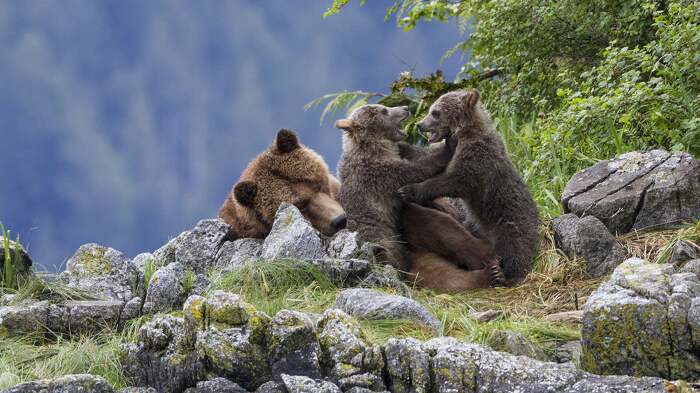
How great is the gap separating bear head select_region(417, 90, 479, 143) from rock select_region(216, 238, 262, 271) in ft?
6.27

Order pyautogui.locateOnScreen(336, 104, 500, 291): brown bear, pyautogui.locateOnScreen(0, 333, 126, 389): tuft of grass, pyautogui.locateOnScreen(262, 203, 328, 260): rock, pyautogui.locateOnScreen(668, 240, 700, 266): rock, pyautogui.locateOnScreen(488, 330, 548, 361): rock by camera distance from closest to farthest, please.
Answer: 1. pyautogui.locateOnScreen(488, 330, 548, 361): rock
2. pyautogui.locateOnScreen(0, 333, 126, 389): tuft of grass
3. pyautogui.locateOnScreen(668, 240, 700, 266): rock
4. pyautogui.locateOnScreen(262, 203, 328, 260): rock
5. pyautogui.locateOnScreen(336, 104, 500, 291): brown bear

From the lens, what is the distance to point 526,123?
46.9ft

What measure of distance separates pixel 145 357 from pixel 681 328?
2.95 meters

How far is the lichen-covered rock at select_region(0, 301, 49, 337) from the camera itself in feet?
23.8

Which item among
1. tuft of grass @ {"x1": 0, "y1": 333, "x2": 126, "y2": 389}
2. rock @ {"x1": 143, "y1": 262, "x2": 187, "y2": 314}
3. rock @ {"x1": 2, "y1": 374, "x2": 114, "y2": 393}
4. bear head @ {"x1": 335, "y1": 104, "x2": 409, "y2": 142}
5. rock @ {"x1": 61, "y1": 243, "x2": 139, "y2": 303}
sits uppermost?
bear head @ {"x1": 335, "y1": 104, "x2": 409, "y2": 142}

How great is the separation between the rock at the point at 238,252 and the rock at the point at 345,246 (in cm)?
64

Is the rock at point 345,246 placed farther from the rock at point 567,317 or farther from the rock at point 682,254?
the rock at point 682,254

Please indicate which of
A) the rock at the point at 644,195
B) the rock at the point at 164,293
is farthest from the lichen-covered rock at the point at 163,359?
the rock at the point at 644,195

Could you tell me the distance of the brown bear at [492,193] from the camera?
9125mm

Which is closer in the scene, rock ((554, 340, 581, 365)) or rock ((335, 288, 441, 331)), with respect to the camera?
rock ((554, 340, 581, 365))

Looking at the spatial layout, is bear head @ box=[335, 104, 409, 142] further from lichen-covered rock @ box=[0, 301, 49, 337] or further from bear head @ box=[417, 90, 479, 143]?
lichen-covered rock @ box=[0, 301, 49, 337]

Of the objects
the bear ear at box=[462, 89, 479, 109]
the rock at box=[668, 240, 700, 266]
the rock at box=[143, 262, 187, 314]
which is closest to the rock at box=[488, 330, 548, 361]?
the rock at box=[668, 240, 700, 266]

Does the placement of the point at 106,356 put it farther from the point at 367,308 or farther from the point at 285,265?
the point at 285,265

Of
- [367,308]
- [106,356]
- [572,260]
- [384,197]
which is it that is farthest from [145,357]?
[572,260]
